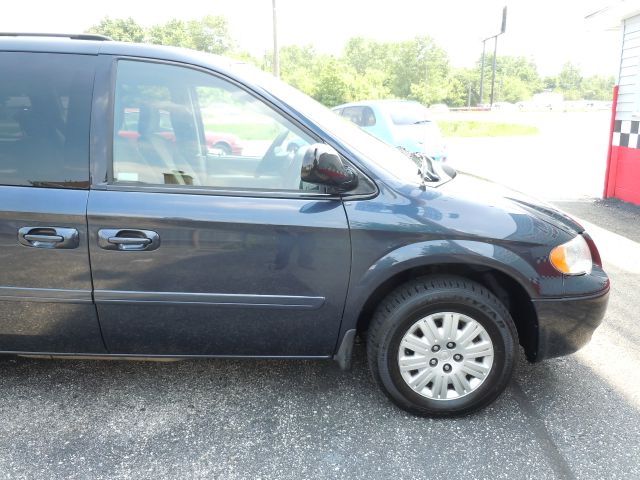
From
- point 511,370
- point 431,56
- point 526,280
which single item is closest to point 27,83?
point 526,280

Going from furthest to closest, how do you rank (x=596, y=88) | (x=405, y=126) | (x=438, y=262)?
1. (x=596, y=88)
2. (x=405, y=126)
3. (x=438, y=262)

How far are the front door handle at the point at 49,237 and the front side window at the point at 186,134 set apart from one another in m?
0.31

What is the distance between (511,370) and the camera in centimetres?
251

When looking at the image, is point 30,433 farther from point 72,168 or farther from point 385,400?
point 385,400

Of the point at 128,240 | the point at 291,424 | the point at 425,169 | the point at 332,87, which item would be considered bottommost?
the point at 291,424

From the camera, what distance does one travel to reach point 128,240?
7.52 ft

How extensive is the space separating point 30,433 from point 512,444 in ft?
7.18

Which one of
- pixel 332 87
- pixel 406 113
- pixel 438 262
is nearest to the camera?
pixel 438 262

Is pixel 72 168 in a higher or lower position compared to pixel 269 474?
higher

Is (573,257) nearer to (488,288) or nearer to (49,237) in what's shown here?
(488,288)

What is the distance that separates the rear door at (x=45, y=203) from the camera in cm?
230

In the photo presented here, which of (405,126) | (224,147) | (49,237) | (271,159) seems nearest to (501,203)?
(271,159)

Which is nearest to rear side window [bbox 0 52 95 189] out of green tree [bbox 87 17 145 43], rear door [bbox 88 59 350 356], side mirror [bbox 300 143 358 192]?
rear door [bbox 88 59 350 356]

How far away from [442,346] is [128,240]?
150 centimetres
